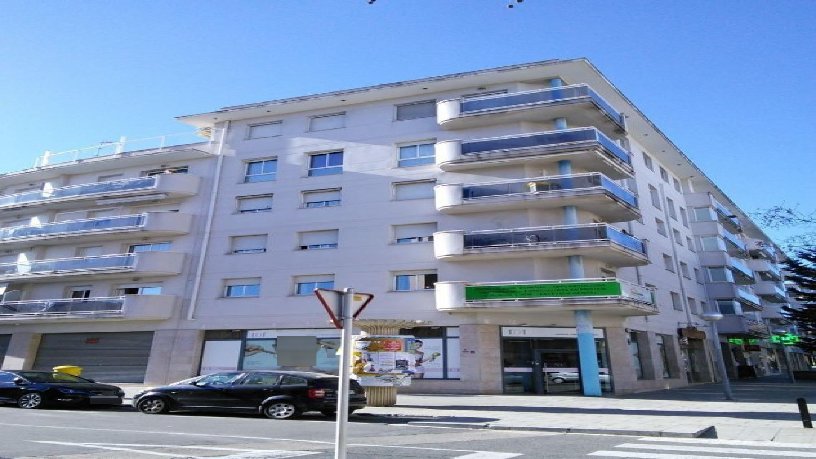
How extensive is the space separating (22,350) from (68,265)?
495cm

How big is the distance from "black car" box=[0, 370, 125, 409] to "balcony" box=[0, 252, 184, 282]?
9553 mm

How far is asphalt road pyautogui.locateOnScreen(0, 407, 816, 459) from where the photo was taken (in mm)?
7188

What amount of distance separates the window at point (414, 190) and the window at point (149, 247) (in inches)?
485

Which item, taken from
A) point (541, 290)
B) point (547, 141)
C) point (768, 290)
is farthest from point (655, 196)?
point (768, 290)

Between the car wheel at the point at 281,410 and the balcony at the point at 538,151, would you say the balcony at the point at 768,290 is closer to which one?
the balcony at the point at 538,151

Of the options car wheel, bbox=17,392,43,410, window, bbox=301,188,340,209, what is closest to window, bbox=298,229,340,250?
window, bbox=301,188,340,209

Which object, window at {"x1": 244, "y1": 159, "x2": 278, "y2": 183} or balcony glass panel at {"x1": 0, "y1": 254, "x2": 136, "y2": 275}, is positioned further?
window at {"x1": 244, "y1": 159, "x2": 278, "y2": 183}

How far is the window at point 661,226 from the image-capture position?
1161 inches

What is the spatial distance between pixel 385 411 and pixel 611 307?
33.6 feet

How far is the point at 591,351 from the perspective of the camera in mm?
19672

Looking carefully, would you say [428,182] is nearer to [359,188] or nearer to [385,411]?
[359,188]

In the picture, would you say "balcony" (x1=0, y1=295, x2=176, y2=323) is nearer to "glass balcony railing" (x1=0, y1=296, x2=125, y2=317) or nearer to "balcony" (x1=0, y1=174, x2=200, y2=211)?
"glass balcony railing" (x1=0, y1=296, x2=125, y2=317)

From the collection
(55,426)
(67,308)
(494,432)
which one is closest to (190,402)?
(55,426)

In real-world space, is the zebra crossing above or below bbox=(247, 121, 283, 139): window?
below
